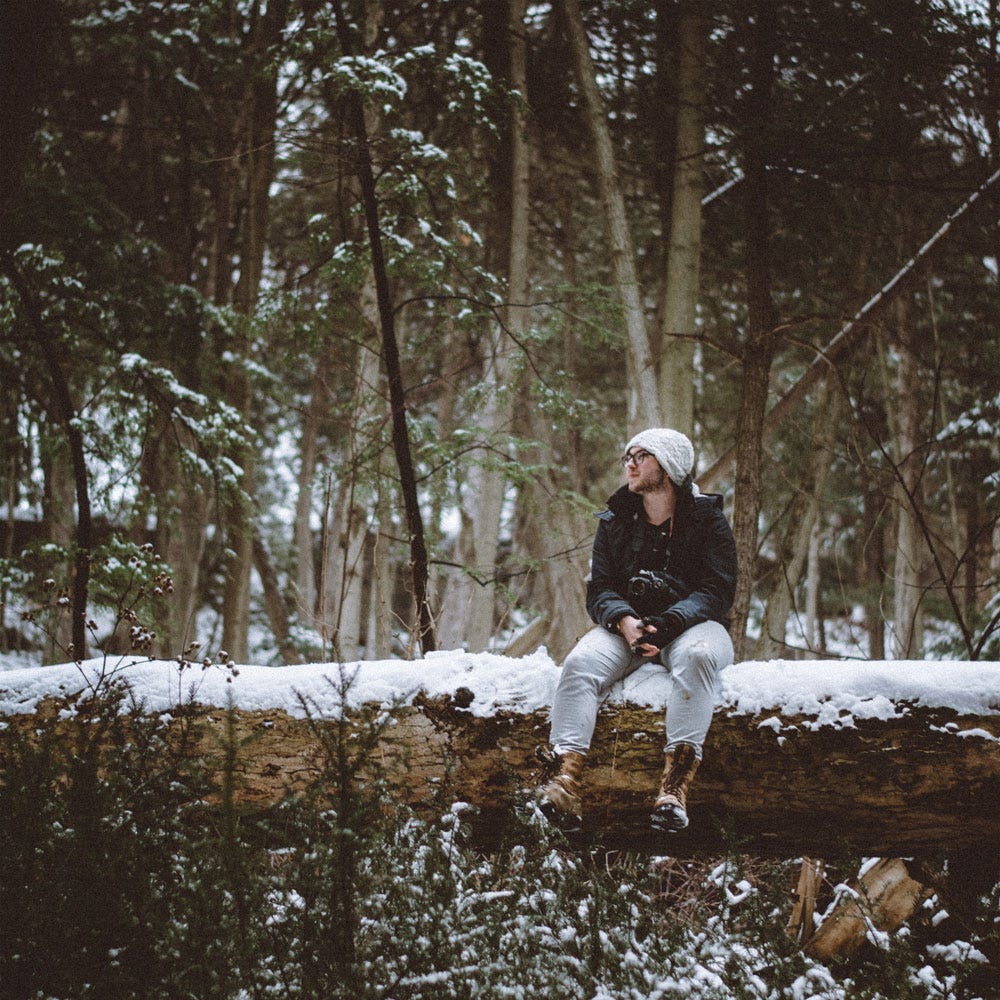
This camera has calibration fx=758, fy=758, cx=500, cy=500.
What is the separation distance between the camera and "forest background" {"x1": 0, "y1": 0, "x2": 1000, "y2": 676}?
593 cm

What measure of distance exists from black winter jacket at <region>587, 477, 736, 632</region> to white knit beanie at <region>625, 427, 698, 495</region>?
9cm

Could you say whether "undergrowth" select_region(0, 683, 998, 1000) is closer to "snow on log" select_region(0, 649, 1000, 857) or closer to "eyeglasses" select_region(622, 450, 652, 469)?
"snow on log" select_region(0, 649, 1000, 857)

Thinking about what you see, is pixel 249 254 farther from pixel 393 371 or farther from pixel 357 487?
pixel 393 371

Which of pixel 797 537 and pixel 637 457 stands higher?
pixel 637 457

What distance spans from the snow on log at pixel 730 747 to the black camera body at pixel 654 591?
0.34 m

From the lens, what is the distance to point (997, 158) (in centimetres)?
645

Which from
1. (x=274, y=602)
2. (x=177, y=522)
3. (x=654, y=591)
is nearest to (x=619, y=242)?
(x=654, y=591)

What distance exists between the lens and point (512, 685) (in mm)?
3635

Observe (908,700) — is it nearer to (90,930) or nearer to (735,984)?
(735,984)

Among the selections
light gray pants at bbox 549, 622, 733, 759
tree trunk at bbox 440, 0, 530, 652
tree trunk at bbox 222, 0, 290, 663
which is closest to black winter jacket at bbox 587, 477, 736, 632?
light gray pants at bbox 549, 622, 733, 759

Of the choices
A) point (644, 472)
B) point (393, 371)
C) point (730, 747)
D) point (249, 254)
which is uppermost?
point (249, 254)

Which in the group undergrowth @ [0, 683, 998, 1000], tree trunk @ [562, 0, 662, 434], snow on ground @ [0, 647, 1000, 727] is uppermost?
tree trunk @ [562, 0, 662, 434]

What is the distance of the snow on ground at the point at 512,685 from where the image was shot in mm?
3350

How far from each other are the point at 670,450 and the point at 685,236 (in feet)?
12.4
